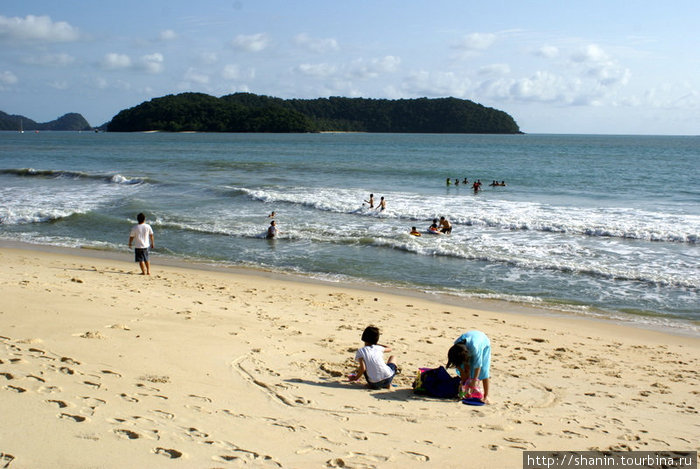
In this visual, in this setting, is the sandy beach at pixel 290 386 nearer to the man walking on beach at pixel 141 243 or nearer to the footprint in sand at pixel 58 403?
the footprint in sand at pixel 58 403

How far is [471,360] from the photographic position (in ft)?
20.0

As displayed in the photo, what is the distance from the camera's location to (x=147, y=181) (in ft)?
117

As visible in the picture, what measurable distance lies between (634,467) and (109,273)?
37.5ft

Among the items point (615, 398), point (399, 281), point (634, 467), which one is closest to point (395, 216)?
point (399, 281)

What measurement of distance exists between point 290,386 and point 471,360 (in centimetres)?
200

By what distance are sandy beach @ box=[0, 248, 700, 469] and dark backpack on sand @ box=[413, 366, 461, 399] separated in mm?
135

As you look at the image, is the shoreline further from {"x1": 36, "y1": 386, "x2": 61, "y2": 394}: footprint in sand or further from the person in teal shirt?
{"x1": 36, "y1": 386, "x2": 61, "y2": 394}: footprint in sand

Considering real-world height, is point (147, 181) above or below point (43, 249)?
above

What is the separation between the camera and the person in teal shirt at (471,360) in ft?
19.9

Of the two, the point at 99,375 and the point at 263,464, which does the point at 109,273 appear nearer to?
the point at 99,375

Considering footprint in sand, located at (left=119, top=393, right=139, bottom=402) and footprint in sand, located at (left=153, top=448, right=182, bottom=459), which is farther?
footprint in sand, located at (left=119, top=393, right=139, bottom=402)

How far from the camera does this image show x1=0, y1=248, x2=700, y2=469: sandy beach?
175 inches

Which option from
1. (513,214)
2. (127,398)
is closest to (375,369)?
(127,398)

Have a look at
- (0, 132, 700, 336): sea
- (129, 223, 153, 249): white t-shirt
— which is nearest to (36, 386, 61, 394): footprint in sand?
(129, 223, 153, 249): white t-shirt
